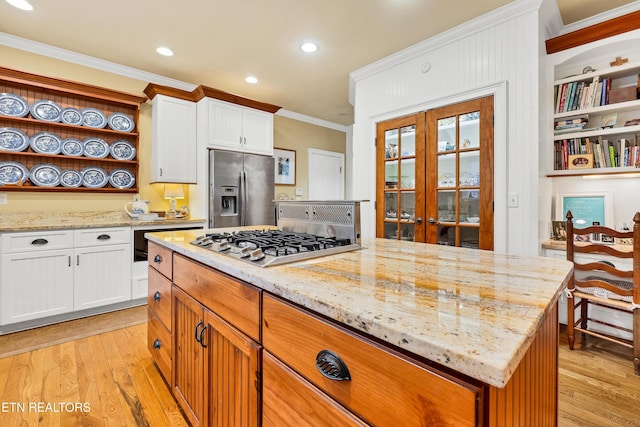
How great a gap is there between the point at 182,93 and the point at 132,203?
1426mm

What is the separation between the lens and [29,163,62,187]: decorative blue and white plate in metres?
2.97

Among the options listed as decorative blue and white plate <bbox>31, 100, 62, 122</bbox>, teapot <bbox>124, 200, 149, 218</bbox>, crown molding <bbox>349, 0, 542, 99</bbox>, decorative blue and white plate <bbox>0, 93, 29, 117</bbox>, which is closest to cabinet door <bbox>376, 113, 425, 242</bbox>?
crown molding <bbox>349, 0, 542, 99</bbox>

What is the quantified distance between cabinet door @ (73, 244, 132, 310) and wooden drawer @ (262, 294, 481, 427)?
2862 mm

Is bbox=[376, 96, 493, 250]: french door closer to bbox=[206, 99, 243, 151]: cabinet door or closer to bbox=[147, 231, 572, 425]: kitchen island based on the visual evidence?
bbox=[147, 231, 572, 425]: kitchen island

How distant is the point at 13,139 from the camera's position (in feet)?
9.36

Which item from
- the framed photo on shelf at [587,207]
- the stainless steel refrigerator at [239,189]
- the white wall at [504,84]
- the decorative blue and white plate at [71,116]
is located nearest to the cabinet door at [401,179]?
the white wall at [504,84]

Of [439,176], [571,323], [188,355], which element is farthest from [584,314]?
[188,355]

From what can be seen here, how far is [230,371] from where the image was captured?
40.8 inches

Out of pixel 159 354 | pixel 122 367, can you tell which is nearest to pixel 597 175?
pixel 159 354

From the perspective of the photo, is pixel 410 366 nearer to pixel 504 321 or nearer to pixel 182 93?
pixel 504 321

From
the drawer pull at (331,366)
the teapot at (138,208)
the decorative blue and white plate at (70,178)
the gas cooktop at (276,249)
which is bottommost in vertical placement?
the drawer pull at (331,366)

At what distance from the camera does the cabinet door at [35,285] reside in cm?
247

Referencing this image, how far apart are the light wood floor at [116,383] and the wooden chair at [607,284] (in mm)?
175

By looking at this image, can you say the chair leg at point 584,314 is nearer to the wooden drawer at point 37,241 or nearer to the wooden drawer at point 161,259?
the wooden drawer at point 161,259
